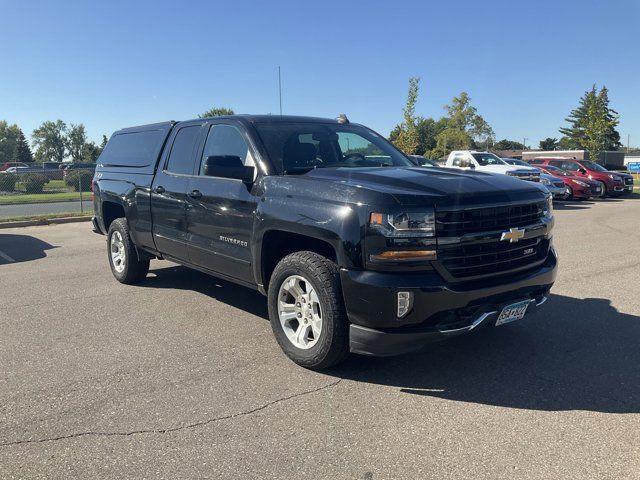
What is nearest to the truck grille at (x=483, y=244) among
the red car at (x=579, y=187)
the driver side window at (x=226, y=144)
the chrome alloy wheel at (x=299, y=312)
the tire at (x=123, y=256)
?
the chrome alloy wheel at (x=299, y=312)

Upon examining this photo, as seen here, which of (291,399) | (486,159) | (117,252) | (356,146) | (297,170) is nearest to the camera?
(291,399)

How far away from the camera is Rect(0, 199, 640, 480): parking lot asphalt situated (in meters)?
2.84

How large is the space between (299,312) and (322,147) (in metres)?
1.67

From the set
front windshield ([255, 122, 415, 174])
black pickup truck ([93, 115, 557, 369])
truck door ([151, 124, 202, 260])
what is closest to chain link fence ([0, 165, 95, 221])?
truck door ([151, 124, 202, 260])

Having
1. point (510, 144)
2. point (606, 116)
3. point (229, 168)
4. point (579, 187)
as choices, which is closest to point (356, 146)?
point (229, 168)

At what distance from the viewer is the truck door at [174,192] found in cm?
541

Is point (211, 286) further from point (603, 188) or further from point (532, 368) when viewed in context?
point (603, 188)

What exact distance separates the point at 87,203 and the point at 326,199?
19739 mm

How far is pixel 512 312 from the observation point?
12.6 feet

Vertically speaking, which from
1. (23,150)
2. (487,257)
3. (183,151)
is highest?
(23,150)

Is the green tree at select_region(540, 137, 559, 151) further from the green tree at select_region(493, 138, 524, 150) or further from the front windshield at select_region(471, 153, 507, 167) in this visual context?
the front windshield at select_region(471, 153, 507, 167)

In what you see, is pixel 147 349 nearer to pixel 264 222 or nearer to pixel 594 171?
pixel 264 222

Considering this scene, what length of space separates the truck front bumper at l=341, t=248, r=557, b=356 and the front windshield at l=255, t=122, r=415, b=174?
1430mm

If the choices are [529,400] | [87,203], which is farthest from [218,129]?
[87,203]
